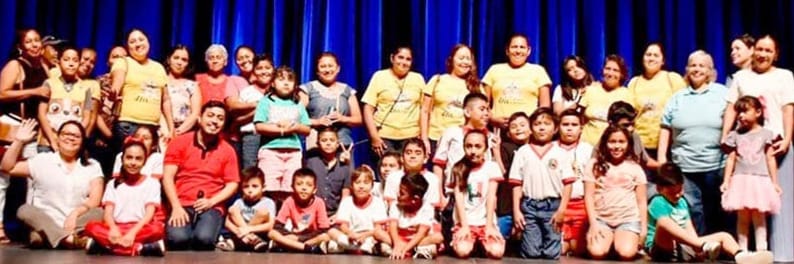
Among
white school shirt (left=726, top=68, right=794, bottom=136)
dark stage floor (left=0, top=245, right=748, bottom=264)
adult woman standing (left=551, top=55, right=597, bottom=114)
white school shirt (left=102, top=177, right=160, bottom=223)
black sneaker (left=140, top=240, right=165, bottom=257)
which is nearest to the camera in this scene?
dark stage floor (left=0, top=245, right=748, bottom=264)

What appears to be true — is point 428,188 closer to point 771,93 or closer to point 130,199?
point 130,199

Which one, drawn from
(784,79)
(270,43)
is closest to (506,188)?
(784,79)

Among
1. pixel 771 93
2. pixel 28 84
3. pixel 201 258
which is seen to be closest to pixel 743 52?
pixel 771 93

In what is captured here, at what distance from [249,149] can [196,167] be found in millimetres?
368

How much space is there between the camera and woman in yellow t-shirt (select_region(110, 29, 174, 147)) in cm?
498

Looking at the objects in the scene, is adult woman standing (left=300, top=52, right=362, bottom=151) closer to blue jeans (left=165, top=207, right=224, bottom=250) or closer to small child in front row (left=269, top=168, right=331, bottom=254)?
small child in front row (left=269, top=168, right=331, bottom=254)

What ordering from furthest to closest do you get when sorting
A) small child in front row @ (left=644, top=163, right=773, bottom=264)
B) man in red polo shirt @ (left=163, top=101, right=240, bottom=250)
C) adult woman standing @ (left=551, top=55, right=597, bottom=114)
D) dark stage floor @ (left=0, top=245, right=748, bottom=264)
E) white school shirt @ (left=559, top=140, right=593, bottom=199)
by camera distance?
adult woman standing @ (left=551, top=55, right=597, bottom=114)
white school shirt @ (left=559, top=140, right=593, bottom=199)
man in red polo shirt @ (left=163, top=101, right=240, bottom=250)
small child in front row @ (left=644, top=163, right=773, bottom=264)
dark stage floor @ (left=0, top=245, right=748, bottom=264)

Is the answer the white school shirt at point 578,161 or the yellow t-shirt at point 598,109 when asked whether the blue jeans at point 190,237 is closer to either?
the white school shirt at point 578,161

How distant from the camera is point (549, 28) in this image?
5.99 meters

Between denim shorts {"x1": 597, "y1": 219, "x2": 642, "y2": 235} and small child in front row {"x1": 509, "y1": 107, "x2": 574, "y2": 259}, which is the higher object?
small child in front row {"x1": 509, "y1": 107, "x2": 574, "y2": 259}

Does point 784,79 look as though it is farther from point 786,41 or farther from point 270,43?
point 270,43

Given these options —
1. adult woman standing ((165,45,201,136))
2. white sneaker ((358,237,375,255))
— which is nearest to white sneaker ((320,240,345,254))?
white sneaker ((358,237,375,255))

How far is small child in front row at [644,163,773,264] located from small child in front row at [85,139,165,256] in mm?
2434

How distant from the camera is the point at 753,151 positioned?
4.61 m
